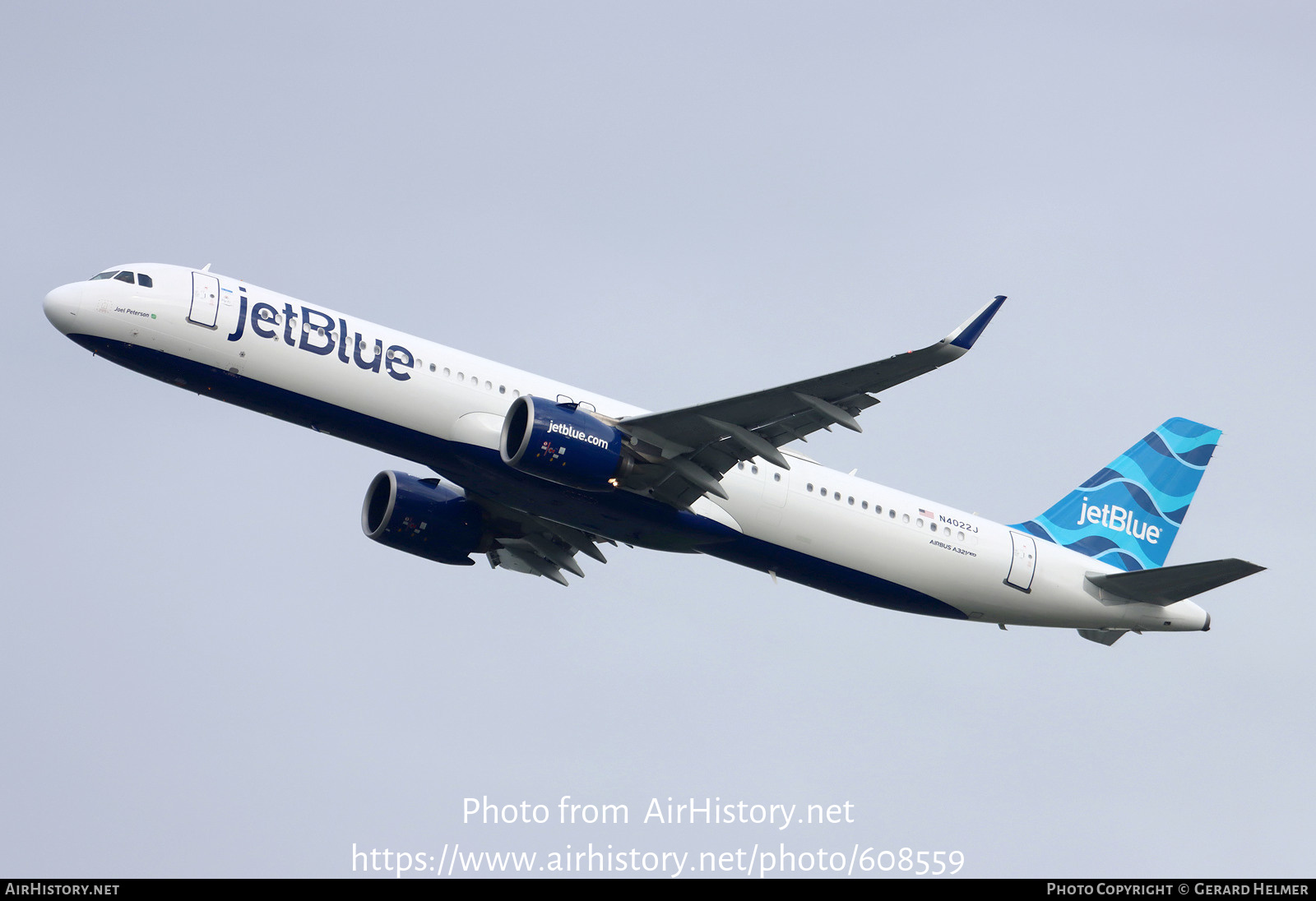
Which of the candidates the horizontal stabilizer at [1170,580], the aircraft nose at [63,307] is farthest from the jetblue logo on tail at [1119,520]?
the aircraft nose at [63,307]

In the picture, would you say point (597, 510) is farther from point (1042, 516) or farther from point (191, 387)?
point (1042, 516)

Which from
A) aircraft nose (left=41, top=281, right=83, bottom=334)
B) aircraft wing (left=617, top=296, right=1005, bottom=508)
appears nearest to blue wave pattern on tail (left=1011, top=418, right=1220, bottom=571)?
aircraft wing (left=617, top=296, right=1005, bottom=508)

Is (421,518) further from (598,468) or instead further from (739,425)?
(739,425)

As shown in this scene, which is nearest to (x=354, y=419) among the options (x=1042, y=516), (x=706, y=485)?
(x=706, y=485)

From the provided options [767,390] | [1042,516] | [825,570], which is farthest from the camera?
[1042,516]

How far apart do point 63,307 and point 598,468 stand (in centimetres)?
1251

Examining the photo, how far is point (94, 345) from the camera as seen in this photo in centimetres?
3153

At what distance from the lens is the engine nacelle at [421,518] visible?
38.3m

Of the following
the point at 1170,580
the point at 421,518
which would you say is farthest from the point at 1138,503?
the point at 421,518

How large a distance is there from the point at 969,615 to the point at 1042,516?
4639 millimetres

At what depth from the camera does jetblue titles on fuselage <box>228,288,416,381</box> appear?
105ft

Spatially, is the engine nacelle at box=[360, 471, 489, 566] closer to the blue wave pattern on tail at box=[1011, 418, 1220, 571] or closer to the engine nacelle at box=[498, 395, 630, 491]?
the engine nacelle at box=[498, 395, 630, 491]

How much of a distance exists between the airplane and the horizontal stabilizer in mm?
65

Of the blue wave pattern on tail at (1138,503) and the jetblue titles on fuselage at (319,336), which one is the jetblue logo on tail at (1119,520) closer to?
the blue wave pattern on tail at (1138,503)
